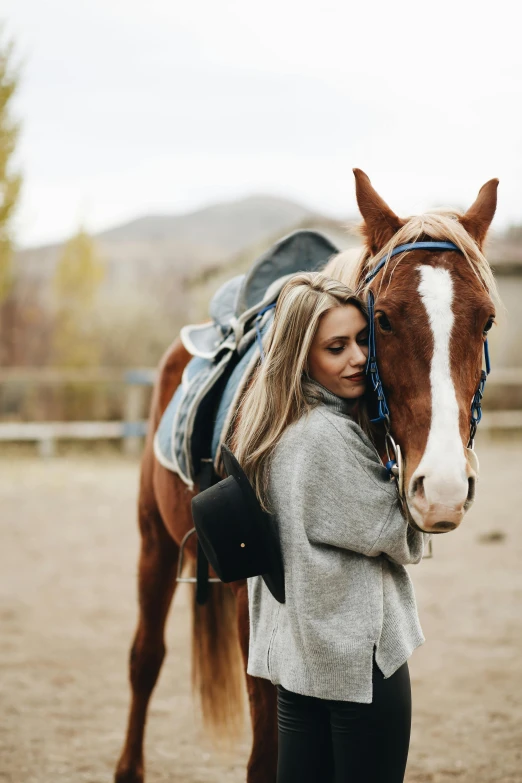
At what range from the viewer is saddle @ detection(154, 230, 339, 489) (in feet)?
8.70

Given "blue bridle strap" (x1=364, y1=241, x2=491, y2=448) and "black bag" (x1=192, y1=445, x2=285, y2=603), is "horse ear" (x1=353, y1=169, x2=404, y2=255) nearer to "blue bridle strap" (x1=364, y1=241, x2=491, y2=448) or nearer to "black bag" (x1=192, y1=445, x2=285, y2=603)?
"blue bridle strap" (x1=364, y1=241, x2=491, y2=448)

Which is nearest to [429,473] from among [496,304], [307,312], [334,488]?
[334,488]

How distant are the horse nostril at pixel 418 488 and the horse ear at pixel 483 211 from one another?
0.78 meters

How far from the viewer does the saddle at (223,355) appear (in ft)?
8.70

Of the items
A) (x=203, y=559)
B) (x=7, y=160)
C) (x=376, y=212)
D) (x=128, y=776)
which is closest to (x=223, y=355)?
(x=203, y=559)

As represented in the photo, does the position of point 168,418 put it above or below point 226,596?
above

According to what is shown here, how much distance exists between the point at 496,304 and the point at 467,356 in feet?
1.08

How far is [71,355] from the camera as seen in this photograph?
19859 mm

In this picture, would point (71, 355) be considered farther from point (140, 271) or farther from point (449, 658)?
point (140, 271)

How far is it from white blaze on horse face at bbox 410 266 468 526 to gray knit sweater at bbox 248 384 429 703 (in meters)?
0.11

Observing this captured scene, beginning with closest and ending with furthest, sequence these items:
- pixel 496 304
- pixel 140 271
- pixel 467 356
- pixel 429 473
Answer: pixel 429 473
pixel 467 356
pixel 496 304
pixel 140 271

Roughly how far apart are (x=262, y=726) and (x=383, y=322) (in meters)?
1.25

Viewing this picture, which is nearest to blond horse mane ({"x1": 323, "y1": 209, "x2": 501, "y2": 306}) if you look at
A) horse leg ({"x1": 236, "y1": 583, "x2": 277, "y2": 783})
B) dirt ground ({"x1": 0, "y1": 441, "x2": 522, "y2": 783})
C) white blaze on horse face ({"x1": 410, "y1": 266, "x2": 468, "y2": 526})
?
white blaze on horse face ({"x1": 410, "y1": 266, "x2": 468, "y2": 526})

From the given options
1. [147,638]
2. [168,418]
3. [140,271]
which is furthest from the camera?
[140,271]
